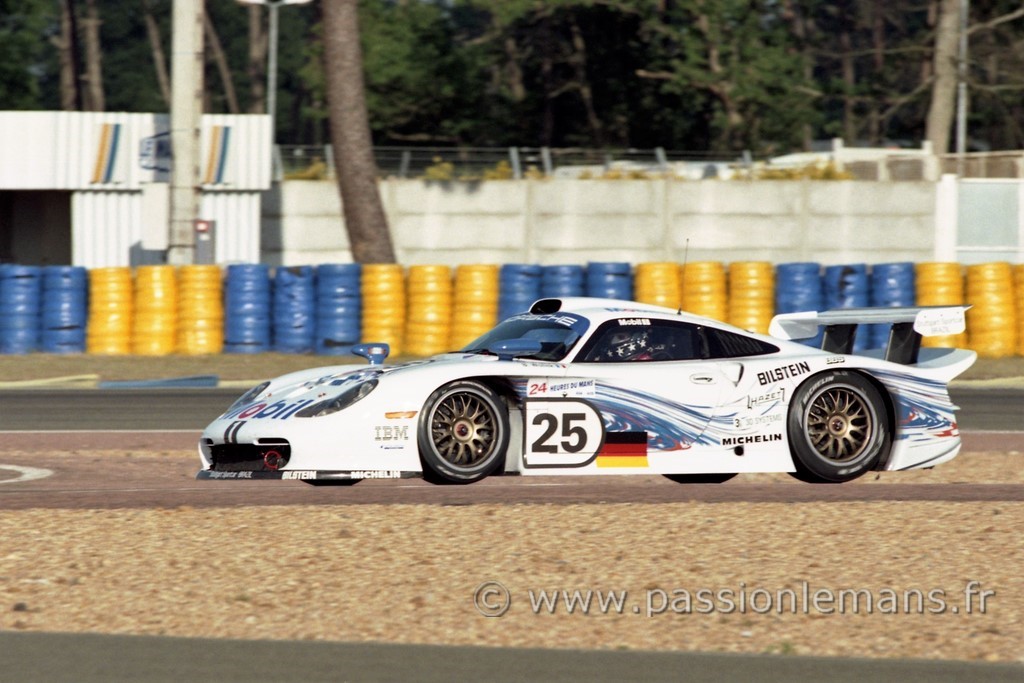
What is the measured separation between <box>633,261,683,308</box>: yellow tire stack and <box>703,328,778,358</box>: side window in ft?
36.6

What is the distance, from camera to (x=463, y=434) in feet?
30.0


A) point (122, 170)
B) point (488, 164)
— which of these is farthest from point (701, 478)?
point (488, 164)

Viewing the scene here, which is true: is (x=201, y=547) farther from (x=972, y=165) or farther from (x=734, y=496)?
(x=972, y=165)

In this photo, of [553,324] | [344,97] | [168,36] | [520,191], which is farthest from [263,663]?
[168,36]

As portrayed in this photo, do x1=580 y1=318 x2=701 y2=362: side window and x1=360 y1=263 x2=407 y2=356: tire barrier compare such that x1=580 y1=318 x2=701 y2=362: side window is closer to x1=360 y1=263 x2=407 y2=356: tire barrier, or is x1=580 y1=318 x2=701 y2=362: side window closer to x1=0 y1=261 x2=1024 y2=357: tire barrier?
x1=0 y1=261 x2=1024 y2=357: tire barrier

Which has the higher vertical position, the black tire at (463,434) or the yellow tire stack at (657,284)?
the yellow tire stack at (657,284)

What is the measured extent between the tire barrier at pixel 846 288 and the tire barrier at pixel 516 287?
4.16 meters

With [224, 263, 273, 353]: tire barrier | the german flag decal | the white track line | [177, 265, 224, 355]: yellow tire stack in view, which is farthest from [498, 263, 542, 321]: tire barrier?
the german flag decal

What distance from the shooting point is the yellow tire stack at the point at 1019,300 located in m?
21.3

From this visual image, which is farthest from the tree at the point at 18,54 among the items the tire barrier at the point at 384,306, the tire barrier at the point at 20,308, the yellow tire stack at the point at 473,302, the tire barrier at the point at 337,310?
the yellow tire stack at the point at 473,302

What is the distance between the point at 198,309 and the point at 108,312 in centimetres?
121

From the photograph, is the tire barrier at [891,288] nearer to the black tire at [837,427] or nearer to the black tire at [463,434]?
the black tire at [837,427]

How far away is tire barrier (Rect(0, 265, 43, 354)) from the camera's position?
20.6 meters

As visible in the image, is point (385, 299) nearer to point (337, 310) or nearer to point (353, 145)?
point (337, 310)
